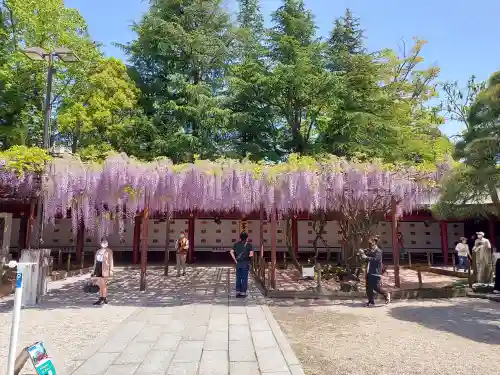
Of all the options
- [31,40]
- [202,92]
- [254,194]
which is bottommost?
[254,194]

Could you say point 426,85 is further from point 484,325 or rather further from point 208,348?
point 208,348

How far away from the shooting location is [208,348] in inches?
195

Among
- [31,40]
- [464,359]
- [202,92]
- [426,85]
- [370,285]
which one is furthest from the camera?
[426,85]

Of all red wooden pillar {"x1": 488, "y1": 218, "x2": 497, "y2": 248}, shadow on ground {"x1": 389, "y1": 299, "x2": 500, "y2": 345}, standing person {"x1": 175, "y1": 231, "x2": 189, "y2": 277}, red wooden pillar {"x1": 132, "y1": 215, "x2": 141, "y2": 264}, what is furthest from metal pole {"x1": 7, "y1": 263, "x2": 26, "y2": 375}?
red wooden pillar {"x1": 488, "y1": 218, "x2": 497, "y2": 248}

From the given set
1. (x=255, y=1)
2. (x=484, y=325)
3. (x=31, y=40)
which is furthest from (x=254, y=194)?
(x=255, y=1)

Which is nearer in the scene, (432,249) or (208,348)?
(208,348)

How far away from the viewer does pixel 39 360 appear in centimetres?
319

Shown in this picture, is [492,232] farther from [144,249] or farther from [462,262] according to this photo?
[144,249]

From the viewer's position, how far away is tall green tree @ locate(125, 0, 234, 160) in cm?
1792

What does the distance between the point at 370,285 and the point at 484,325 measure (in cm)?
225

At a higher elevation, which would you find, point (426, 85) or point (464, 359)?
point (426, 85)

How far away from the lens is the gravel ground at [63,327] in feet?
15.3

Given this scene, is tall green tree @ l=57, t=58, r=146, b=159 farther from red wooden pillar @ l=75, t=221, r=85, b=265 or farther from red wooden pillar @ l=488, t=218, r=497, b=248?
red wooden pillar @ l=488, t=218, r=497, b=248

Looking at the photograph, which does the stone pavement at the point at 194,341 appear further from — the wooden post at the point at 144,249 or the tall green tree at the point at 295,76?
the tall green tree at the point at 295,76
